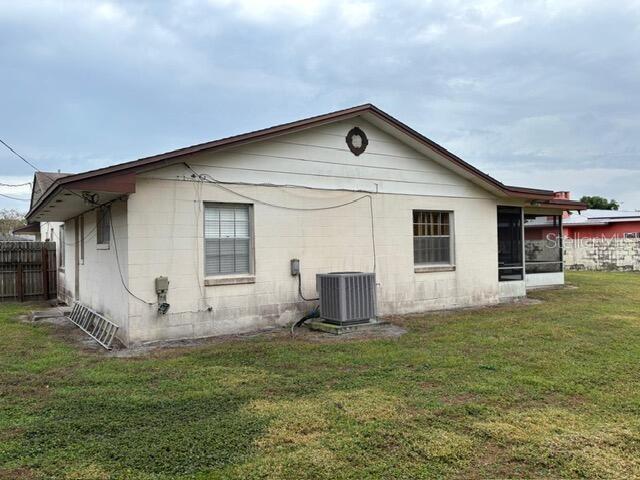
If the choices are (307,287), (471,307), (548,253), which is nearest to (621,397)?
(307,287)

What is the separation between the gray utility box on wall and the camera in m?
9.08

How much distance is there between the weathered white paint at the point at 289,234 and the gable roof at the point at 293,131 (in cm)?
29

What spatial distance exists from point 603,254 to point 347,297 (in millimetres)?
21253

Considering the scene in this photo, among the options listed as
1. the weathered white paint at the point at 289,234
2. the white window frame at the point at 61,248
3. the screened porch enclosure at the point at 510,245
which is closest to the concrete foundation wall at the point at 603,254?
the screened porch enclosure at the point at 510,245

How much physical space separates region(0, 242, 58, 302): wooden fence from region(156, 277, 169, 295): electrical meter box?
10.7 metres

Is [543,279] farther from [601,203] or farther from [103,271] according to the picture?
[601,203]

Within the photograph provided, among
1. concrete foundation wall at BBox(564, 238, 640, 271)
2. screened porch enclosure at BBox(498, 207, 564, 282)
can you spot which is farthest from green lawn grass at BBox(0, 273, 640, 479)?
concrete foundation wall at BBox(564, 238, 640, 271)

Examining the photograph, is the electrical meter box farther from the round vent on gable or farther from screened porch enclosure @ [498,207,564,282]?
screened porch enclosure @ [498,207,564,282]

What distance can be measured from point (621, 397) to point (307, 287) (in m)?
5.88

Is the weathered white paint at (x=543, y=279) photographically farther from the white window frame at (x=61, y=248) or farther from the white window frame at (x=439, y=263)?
the white window frame at (x=61, y=248)

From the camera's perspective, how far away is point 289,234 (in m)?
9.66

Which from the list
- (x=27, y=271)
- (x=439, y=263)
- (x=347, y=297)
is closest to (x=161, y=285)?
(x=347, y=297)

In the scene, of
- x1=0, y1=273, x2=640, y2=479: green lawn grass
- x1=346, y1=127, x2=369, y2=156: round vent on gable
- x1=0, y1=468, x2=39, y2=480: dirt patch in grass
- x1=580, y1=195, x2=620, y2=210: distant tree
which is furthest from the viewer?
x1=580, y1=195, x2=620, y2=210: distant tree

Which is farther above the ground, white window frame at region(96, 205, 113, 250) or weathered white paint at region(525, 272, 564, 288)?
white window frame at region(96, 205, 113, 250)
